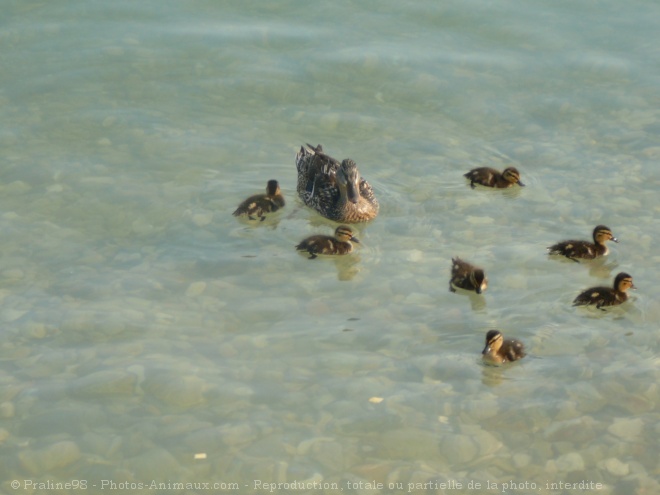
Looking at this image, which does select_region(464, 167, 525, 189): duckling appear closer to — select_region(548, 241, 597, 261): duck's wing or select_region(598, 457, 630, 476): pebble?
select_region(548, 241, 597, 261): duck's wing

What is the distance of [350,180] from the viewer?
28.6ft

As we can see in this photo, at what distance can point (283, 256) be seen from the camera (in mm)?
8141

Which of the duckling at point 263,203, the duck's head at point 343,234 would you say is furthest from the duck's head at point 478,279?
the duckling at point 263,203

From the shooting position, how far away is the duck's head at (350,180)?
873cm

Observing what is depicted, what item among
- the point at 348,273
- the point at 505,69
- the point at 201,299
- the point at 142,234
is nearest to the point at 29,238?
the point at 142,234

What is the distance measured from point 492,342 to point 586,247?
172cm

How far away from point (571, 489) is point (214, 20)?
7.78 meters

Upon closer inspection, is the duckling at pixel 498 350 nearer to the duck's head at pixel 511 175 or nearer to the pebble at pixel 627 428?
the pebble at pixel 627 428

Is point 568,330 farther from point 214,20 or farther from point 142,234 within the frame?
point 214,20

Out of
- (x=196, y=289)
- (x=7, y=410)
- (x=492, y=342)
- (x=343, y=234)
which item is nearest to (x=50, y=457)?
(x=7, y=410)

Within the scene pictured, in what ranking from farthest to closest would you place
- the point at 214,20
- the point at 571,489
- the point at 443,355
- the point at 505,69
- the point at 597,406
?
the point at 214,20 < the point at 505,69 < the point at 443,355 < the point at 597,406 < the point at 571,489

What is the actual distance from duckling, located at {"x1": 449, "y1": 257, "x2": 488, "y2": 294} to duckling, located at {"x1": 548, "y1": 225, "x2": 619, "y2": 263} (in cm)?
80

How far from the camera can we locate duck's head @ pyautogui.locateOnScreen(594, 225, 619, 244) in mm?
8008

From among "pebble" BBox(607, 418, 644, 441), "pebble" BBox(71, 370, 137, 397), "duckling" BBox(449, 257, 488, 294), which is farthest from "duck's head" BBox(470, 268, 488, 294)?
"pebble" BBox(71, 370, 137, 397)
